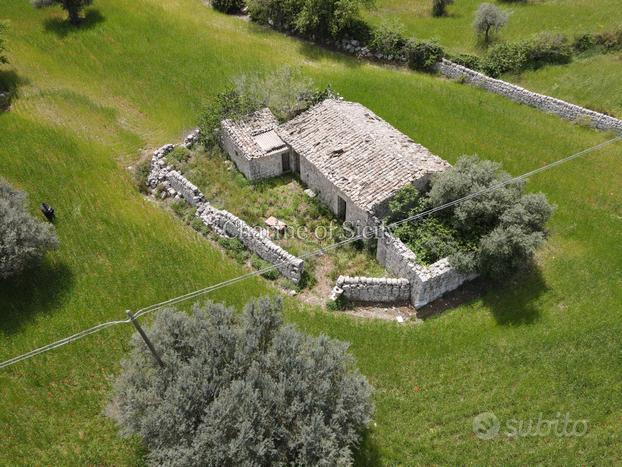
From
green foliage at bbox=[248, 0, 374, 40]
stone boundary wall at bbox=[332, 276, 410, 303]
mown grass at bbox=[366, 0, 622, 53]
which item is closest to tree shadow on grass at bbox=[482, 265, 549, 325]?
stone boundary wall at bbox=[332, 276, 410, 303]

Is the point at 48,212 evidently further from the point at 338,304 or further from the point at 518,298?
the point at 518,298

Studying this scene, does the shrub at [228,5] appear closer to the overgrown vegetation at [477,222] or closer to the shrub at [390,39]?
the shrub at [390,39]

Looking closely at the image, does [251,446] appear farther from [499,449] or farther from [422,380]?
[499,449]

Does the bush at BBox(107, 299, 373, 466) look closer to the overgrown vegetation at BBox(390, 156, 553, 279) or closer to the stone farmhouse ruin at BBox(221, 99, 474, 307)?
the stone farmhouse ruin at BBox(221, 99, 474, 307)

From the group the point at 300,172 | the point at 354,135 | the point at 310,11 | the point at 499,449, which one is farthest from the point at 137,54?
the point at 499,449

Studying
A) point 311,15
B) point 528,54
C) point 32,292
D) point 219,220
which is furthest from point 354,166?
point 528,54

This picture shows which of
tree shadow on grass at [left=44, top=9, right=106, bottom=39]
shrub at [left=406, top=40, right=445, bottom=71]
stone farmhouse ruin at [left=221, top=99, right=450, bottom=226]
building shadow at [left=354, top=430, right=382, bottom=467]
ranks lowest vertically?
building shadow at [left=354, top=430, right=382, bottom=467]
